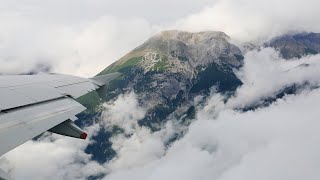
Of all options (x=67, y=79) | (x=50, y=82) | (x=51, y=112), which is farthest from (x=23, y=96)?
(x=67, y=79)

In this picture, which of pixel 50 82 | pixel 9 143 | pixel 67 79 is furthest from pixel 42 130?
pixel 67 79

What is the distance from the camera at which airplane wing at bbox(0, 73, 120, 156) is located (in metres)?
16.2

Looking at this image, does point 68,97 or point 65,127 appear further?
point 68,97

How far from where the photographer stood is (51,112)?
2236 centimetres

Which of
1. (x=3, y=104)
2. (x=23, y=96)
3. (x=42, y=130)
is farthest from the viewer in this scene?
(x=23, y=96)

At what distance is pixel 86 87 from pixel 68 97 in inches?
234

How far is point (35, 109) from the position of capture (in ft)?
71.0

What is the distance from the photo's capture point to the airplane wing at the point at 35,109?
16250mm

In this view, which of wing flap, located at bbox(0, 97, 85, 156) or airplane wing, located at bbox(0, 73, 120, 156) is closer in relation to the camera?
wing flap, located at bbox(0, 97, 85, 156)

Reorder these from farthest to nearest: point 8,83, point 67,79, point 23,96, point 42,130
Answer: point 67,79 → point 8,83 → point 23,96 → point 42,130

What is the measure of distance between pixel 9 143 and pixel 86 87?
20.2 m

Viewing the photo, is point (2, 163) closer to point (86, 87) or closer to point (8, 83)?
point (8, 83)

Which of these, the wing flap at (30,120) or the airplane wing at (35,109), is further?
the airplane wing at (35,109)

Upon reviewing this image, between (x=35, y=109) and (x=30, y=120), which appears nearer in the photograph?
(x=30, y=120)
